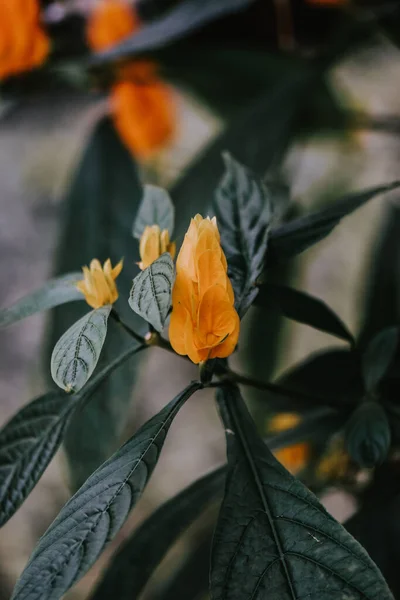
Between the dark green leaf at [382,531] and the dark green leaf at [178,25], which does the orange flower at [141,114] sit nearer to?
the dark green leaf at [178,25]

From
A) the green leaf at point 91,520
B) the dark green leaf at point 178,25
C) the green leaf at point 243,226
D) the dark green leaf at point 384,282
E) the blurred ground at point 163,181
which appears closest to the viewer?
the green leaf at point 91,520

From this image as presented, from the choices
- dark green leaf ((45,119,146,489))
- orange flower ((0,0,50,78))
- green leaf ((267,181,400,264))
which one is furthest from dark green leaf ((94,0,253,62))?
green leaf ((267,181,400,264))

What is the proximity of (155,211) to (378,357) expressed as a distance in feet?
0.67

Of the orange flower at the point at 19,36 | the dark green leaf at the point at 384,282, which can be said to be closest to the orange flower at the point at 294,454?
the dark green leaf at the point at 384,282

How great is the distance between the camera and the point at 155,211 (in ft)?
1.48

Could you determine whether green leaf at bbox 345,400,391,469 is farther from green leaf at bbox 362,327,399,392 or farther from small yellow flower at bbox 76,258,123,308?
small yellow flower at bbox 76,258,123,308

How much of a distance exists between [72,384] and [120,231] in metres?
0.46

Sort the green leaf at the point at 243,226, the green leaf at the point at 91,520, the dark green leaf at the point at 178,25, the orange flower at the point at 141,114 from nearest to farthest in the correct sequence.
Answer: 1. the green leaf at the point at 91,520
2. the green leaf at the point at 243,226
3. the dark green leaf at the point at 178,25
4. the orange flower at the point at 141,114

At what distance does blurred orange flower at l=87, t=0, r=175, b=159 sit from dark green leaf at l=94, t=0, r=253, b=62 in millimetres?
144

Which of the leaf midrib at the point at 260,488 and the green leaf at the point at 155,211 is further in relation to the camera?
the green leaf at the point at 155,211

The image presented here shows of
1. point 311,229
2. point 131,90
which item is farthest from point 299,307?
point 131,90

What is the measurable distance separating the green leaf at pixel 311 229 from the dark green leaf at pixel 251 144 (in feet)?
0.82

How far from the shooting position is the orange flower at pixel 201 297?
1.08 feet

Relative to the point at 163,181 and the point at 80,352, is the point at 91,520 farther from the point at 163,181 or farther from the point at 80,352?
the point at 163,181
